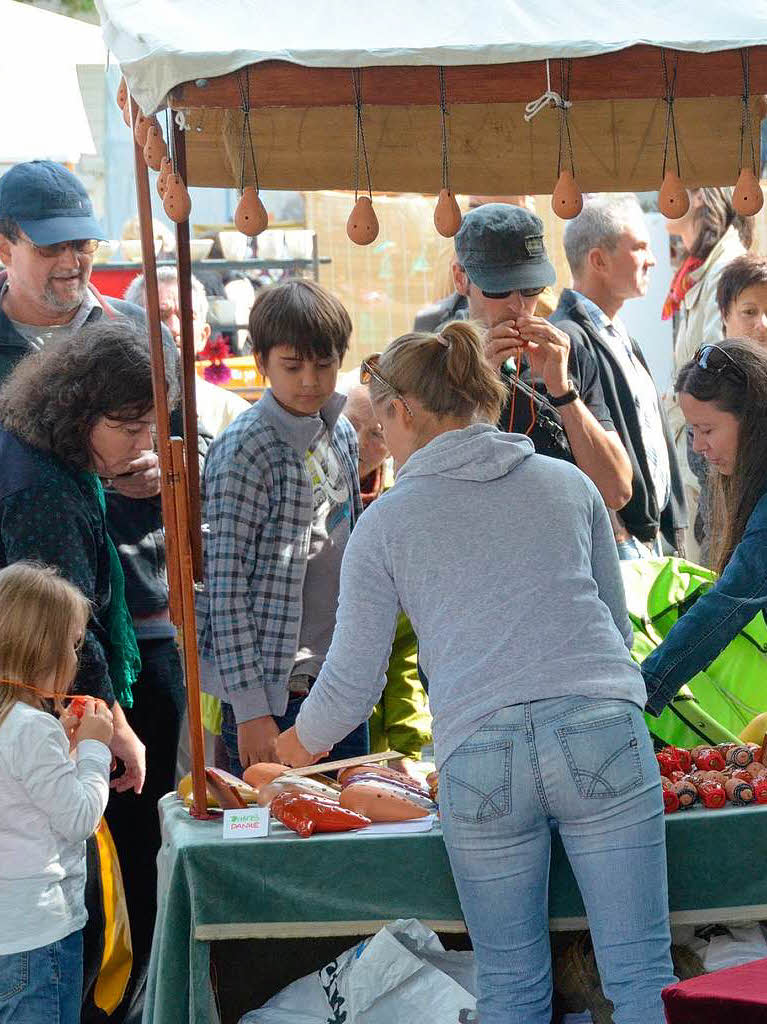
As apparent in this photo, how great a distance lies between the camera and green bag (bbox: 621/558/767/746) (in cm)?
279

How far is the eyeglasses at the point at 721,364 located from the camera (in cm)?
258

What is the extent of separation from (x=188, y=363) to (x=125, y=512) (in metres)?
0.73

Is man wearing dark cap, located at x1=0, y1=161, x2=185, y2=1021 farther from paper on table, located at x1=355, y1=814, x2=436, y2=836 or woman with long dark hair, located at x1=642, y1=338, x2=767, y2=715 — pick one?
woman with long dark hair, located at x1=642, y1=338, x2=767, y2=715

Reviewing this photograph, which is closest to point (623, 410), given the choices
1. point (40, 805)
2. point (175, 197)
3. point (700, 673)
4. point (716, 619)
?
point (700, 673)

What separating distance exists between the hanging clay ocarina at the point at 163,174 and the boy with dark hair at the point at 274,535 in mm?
588

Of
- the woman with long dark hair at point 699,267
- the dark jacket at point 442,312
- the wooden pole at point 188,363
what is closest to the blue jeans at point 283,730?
the wooden pole at point 188,363

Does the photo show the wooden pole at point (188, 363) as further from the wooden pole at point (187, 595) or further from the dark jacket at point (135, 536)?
the dark jacket at point (135, 536)

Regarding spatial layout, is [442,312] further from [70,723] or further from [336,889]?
[336,889]

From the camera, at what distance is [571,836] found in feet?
6.40

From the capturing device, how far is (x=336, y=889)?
219 cm

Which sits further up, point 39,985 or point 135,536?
point 135,536

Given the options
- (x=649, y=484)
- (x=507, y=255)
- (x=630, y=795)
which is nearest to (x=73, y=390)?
(x=507, y=255)

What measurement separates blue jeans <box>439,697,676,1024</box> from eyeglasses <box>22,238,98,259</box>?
5.34 ft

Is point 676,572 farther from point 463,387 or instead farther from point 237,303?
point 237,303
